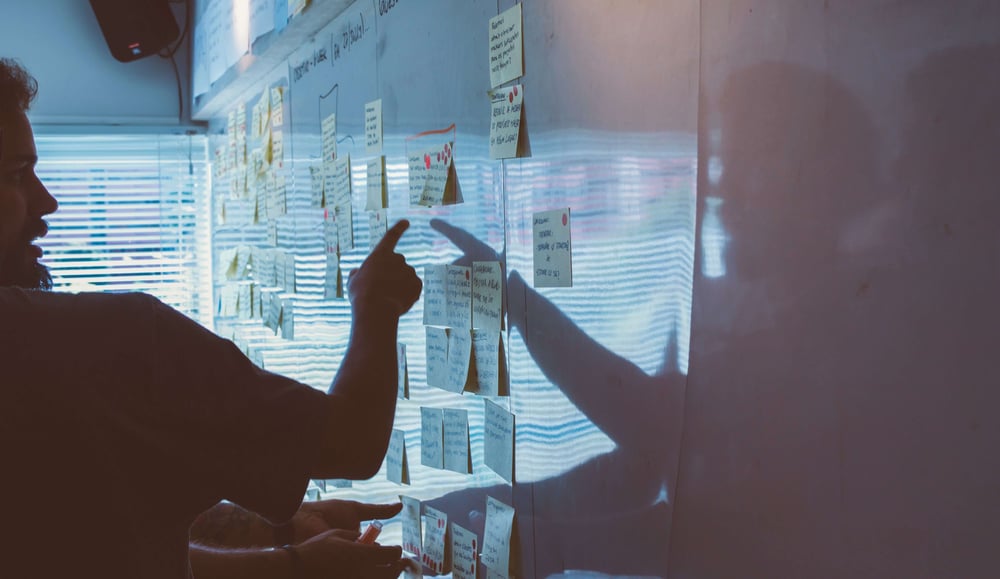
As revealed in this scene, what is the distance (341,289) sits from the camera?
177 centimetres

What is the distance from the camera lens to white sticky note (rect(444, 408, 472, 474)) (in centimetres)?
130

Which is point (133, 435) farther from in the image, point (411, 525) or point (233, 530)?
point (233, 530)

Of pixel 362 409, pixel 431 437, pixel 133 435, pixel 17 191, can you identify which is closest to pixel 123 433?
pixel 133 435

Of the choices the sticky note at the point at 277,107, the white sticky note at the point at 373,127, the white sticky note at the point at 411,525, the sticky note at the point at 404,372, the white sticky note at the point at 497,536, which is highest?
the sticky note at the point at 277,107

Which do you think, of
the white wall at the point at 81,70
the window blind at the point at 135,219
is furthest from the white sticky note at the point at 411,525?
the white wall at the point at 81,70

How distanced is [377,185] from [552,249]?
2.00ft

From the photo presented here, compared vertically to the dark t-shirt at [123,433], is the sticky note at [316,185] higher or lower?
higher

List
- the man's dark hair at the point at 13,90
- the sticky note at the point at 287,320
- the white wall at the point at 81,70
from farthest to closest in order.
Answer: the white wall at the point at 81,70, the sticky note at the point at 287,320, the man's dark hair at the point at 13,90

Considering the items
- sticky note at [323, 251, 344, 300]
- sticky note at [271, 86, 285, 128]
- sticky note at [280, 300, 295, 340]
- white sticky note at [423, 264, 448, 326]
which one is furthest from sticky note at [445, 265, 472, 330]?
sticky note at [271, 86, 285, 128]

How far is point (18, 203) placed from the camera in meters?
1.07

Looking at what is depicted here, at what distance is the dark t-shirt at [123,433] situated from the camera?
2.91ft

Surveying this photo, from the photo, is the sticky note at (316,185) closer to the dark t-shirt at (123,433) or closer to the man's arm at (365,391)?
the man's arm at (365,391)

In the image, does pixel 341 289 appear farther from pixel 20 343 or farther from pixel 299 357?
pixel 20 343

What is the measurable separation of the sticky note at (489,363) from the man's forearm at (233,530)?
62 centimetres
